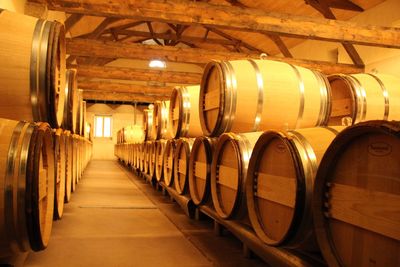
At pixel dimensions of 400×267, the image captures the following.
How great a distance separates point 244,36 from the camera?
13875 mm

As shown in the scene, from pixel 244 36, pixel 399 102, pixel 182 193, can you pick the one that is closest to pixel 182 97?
pixel 182 193

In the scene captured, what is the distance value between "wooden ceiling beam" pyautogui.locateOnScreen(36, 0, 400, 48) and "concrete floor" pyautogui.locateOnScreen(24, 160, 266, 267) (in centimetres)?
270

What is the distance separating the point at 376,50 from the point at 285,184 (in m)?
7.86

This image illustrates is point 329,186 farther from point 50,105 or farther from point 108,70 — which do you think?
point 108,70

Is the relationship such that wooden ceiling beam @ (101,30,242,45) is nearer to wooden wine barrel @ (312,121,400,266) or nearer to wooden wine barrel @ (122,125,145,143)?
A: wooden wine barrel @ (122,125,145,143)

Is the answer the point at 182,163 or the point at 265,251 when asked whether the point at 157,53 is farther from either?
the point at 265,251

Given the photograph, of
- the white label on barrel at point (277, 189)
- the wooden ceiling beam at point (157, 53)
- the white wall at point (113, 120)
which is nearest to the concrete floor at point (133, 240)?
the white label on barrel at point (277, 189)

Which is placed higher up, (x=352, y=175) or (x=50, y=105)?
(x=50, y=105)

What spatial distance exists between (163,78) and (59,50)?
8.77m

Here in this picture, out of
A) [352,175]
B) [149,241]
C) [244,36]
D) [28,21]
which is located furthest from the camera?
[244,36]

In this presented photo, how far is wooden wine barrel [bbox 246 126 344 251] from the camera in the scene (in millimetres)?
2018

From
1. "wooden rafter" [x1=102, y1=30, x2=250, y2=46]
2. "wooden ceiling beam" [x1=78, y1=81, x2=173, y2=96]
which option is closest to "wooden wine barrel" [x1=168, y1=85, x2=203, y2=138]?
"wooden ceiling beam" [x1=78, y1=81, x2=173, y2=96]

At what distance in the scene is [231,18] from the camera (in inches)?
226

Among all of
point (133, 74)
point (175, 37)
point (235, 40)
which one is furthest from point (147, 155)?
point (175, 37)
